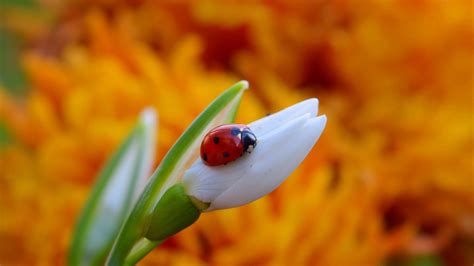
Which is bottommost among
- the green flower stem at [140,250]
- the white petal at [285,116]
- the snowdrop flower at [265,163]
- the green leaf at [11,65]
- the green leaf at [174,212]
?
Result: the green flower stem at [140,250]

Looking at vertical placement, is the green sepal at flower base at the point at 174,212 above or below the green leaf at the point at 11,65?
below

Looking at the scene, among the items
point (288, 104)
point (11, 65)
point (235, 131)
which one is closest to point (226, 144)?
point (235, 131)

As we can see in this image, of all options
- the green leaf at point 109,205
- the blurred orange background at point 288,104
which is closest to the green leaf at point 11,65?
the blurred orange background at point 288,104

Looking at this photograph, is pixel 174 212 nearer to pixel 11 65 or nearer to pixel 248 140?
pixel 248 140

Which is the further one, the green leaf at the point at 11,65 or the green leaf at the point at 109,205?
the green leaf at the point at 11,65

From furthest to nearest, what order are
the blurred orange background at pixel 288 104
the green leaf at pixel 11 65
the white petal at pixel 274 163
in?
1. the green leaf at pixel 11 65
2. the blurred orange background at pixel 288 104
3. the white petal at pixel 274 163

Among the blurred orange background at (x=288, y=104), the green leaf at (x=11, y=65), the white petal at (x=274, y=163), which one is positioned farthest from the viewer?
the green leaf at (x=11, y=65)

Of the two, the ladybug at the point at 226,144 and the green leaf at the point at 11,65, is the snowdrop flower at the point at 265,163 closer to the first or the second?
the ladybug at the point at 226,144
